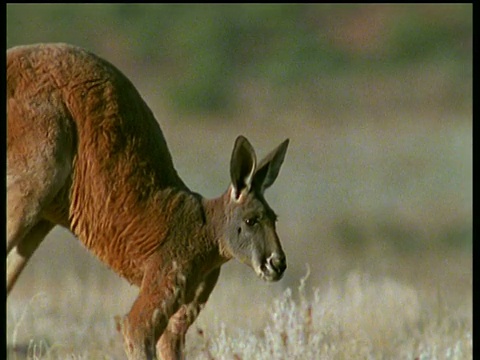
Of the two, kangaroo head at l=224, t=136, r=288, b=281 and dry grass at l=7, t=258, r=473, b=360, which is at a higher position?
kangaroo head at l=224, t=136, r=288, b=281

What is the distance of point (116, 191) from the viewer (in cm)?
813

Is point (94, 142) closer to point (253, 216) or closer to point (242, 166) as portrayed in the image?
point (242, 166)

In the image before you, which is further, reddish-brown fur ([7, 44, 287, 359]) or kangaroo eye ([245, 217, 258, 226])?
kangaroo eye ([245, 217, 258, 226])

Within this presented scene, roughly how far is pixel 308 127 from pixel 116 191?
59.5ft

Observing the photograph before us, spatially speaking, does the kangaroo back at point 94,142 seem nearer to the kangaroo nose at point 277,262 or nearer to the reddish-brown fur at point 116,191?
the reddish-brown fur at point 116,191

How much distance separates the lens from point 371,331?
10406mm

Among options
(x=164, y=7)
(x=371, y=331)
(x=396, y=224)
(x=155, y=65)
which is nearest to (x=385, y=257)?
(x=396, y=224)

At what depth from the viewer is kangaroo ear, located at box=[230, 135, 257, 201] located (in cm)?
799

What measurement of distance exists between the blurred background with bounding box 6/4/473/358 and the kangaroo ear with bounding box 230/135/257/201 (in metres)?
2.22

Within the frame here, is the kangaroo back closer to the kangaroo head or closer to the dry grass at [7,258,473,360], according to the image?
the kangaroo head

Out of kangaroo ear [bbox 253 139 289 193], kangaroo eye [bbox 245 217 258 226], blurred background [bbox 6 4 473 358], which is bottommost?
blurred background [bbox 6 4 473 358]

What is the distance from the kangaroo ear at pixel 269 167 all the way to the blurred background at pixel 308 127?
2.27 m

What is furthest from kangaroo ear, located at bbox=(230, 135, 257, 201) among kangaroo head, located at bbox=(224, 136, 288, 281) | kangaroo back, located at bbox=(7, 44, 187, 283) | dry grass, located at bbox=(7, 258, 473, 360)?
dry grass, located at bbox=(7, 258, 473, 360)

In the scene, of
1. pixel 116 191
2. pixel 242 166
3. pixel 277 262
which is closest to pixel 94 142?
pixel 116 191
